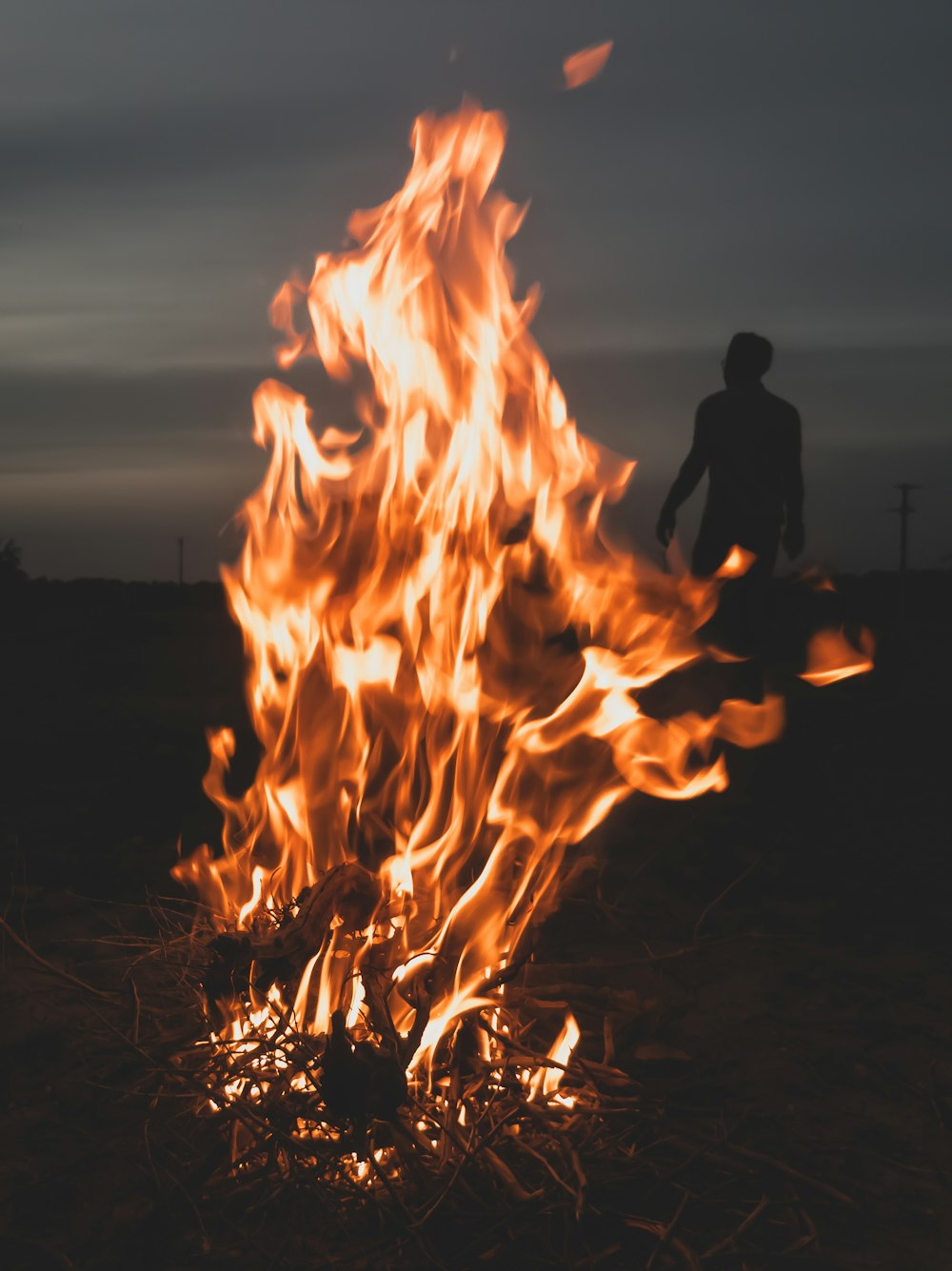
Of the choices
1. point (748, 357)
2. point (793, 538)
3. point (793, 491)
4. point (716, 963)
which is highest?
point (748, 357)

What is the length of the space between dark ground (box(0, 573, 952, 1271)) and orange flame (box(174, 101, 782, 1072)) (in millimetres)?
519

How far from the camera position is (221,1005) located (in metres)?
3.47

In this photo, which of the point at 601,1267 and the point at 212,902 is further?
the point at 212,902

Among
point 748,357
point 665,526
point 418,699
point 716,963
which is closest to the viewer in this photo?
point 418,699

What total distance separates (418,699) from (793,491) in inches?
160

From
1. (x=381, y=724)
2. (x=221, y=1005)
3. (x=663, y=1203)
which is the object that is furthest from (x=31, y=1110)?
(x=663, y=1203)

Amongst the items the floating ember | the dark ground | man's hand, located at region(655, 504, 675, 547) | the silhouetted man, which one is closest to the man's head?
the silhouetted man

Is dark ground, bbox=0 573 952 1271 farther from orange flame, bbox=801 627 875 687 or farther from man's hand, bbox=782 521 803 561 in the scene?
man's hand, bbox=782 521 803 561

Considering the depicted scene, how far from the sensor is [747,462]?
7.06 meters

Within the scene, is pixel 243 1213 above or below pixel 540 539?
below

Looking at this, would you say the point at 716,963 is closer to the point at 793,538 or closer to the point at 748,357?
the point at 793,538

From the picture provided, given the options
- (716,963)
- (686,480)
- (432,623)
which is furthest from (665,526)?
(432,623)

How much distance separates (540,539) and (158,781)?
14.3 ft

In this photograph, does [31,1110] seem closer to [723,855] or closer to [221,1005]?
[221,1005]
